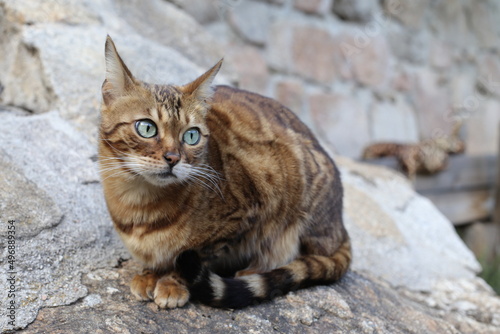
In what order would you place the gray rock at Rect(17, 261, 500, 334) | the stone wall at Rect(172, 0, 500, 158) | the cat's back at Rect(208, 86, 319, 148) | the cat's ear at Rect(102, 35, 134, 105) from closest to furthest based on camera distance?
1. the gray rock at Rect(17, 261, 500, 334)
2. the cat's ear at Rect(102, 35, 134, 105)
3. the cat's back at Rect(208, 86, 319, 148)
4. the stone wall at Rect(172, 0, 500, 158)

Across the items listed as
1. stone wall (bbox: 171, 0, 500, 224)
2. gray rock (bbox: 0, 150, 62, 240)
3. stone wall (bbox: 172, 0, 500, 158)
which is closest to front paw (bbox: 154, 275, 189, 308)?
gray rock (bbox: 0, 150, 62, 240)

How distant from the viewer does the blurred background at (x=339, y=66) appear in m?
2.63

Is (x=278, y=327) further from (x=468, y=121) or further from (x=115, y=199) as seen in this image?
(x=468, y=121)

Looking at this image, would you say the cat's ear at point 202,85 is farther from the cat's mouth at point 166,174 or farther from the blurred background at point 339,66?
the blurred background at point 339,66

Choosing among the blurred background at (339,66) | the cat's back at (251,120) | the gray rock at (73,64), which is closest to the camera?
the cat's back at (251,120)

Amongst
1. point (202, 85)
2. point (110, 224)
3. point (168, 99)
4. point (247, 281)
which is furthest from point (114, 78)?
point (247, 281)

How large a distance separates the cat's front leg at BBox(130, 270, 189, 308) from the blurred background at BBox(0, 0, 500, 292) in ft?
3.09

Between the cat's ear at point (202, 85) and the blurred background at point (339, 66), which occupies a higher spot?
the cat's ear at point (202, 85)

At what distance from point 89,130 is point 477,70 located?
15.6 feet

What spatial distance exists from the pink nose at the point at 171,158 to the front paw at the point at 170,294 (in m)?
0.40

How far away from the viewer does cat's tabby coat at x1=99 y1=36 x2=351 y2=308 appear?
1.62 meters

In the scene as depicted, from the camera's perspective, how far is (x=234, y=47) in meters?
3.90

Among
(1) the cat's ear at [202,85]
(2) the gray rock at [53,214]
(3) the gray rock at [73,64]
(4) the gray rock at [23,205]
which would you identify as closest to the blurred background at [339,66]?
(3) the gray rock at [73,64]

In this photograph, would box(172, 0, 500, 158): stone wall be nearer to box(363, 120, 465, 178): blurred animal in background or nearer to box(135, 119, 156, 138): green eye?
box(363, 120, 465, 178): blurred animal in background
